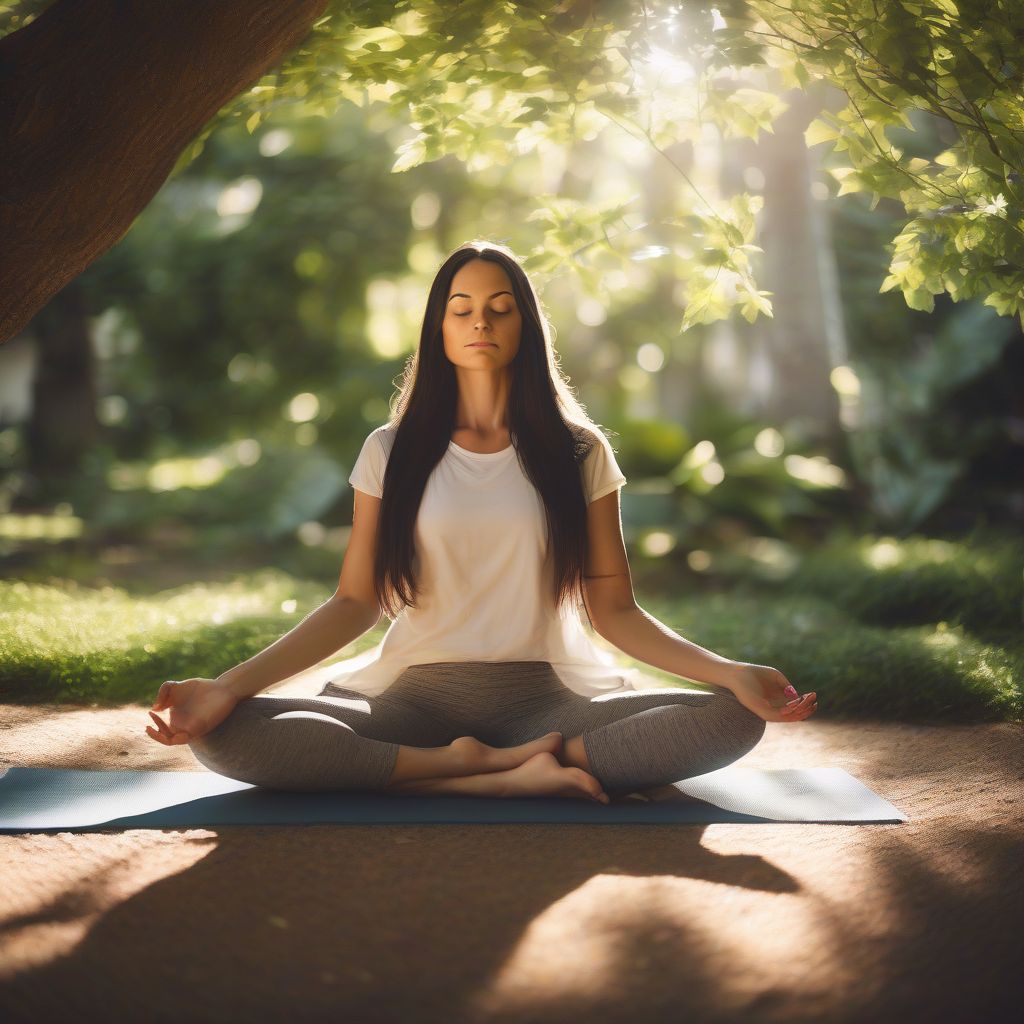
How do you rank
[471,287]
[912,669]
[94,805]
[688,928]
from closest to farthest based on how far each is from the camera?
[688,928]
[94,805]
[471,287]
[912,669]

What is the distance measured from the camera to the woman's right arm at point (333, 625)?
3258mm

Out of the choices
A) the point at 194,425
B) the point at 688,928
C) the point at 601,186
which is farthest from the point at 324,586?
the point at 601,186

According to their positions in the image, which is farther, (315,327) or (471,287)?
(315,327)

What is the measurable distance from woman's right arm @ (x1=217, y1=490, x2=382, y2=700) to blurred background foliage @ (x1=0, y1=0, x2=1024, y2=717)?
145 cm

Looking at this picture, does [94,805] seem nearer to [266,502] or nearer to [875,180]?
[875,180]

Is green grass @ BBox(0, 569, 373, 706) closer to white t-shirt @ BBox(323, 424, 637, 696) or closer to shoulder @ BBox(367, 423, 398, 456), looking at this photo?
white t-shirt @ BBox(323, 424, 637, 696)

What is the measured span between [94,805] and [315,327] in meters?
10.8

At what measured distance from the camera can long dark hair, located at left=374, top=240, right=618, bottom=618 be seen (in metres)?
3.56

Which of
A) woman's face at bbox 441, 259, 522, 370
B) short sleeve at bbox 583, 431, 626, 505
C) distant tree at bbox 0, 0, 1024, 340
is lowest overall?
short sleeve at bbox 583, 431, 626, 505

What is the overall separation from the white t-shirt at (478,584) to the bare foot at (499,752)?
0.95 ft

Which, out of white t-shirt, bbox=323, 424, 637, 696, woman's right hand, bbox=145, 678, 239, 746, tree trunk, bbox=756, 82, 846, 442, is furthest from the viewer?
tree trunk, bbox=756, 82, 846, 442

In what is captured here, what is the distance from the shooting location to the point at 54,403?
1304 centimetres

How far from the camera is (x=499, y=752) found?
3383 millimetres

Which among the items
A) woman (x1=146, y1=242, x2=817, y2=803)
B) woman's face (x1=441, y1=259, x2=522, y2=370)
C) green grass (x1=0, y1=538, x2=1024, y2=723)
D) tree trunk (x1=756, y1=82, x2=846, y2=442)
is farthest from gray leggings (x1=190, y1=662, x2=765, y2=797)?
tree trunk (x1=756, y1=82, x2=846, y2=442)
